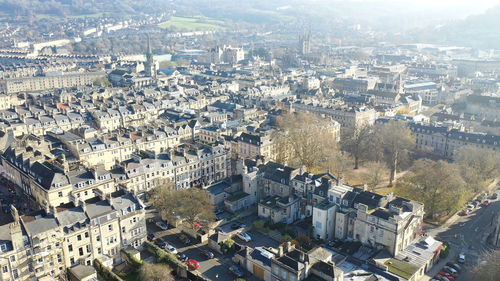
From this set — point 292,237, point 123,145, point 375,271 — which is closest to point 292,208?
point 292,237

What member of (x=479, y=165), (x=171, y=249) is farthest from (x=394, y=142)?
(x=171, y=249)

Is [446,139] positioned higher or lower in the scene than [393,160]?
higher

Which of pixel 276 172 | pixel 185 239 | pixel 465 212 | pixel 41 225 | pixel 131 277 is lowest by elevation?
pixel 465 212

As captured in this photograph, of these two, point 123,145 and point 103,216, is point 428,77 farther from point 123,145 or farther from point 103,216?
point 103,216

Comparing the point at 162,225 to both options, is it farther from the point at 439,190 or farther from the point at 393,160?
the point at 393,160

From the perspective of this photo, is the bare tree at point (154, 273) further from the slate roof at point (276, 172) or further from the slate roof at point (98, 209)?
the slate roof at point (276, 172)

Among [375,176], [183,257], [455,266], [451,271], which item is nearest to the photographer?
[451,271]

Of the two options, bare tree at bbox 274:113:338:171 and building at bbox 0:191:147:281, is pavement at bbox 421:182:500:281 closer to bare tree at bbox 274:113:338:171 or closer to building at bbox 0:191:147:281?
bare tree at bbox 274:113:338:171

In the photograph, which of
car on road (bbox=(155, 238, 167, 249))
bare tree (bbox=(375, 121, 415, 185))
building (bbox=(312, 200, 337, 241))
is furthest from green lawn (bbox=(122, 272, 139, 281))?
bare tree (bbox=(375, 121, 415, 185))
